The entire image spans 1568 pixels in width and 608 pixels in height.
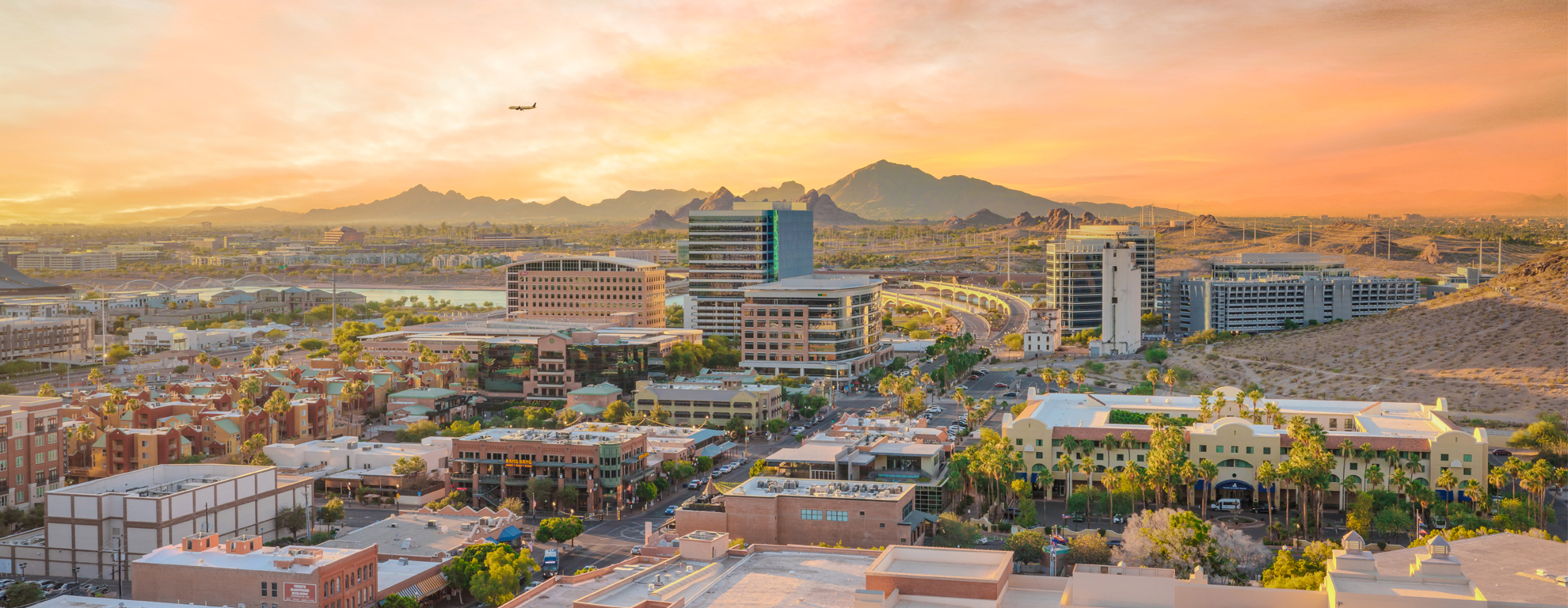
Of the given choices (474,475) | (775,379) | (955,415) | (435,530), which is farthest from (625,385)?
(435,530)

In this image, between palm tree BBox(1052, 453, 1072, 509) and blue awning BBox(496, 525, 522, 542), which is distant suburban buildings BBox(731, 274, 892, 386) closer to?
palm tree BBox(1052, 453, 1072, 509)

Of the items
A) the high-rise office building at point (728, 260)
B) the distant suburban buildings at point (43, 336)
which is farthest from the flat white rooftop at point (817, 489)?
the distant suburban buildings at point (43, 336)

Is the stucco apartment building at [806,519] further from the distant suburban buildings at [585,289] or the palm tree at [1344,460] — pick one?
the distant suburban buildings at [585,289]

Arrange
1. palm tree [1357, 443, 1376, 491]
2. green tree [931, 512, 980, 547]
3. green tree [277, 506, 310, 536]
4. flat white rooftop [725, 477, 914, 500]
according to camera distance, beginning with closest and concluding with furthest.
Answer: green tree [931, 512, 980, 547], flat white rooftop [725, 477, 914, 500], green tree [277, 506, 310, 536], palm tree [1357, 443, 1376, 491]

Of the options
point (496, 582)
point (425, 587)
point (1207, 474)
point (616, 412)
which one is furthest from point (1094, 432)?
point (425, 587)

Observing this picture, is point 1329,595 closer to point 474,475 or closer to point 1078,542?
point 1078,542

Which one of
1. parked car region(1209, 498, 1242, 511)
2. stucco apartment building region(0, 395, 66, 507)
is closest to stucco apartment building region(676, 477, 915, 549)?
parked car region(1209, 498, 1242, 511)
